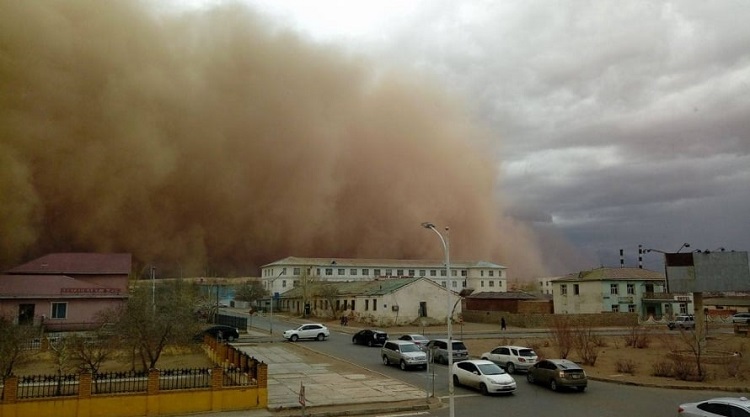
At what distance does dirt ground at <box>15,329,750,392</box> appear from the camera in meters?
19.4

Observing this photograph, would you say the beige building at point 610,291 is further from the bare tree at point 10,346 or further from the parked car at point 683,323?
the bare tree at point 10,346

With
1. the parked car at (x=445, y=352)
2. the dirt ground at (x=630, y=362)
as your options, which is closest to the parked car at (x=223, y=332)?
the dirt ground at (x=630, y=362)

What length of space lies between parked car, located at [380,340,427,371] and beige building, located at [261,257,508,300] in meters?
45.6

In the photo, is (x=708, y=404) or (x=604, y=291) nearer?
(x=708, y=404)

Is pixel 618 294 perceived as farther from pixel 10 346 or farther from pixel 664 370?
pixel 10 346

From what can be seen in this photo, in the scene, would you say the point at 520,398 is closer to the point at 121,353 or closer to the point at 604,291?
the point at 121,353

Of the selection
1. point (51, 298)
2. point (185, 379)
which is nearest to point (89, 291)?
point (51, 298)

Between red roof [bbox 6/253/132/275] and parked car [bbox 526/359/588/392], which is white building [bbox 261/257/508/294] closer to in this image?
red roof [bbox 6/253/132/275]

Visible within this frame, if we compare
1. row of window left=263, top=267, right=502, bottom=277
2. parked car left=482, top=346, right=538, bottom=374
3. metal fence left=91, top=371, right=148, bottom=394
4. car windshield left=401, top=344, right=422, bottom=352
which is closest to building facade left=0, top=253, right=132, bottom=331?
metal fence left=91, top=371, right=148, bottom=394

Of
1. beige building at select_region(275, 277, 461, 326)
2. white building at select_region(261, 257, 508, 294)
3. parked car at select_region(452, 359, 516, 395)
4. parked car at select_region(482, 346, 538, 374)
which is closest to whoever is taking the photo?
parked car at select_region(452, 359, 516, 395)

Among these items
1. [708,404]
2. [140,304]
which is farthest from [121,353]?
[708,404]

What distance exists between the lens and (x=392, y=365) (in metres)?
22.8

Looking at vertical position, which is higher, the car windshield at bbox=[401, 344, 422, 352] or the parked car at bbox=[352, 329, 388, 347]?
the car windshield at bbox=[401, 344, 422, 352]

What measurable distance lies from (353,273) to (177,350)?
5199 cm
